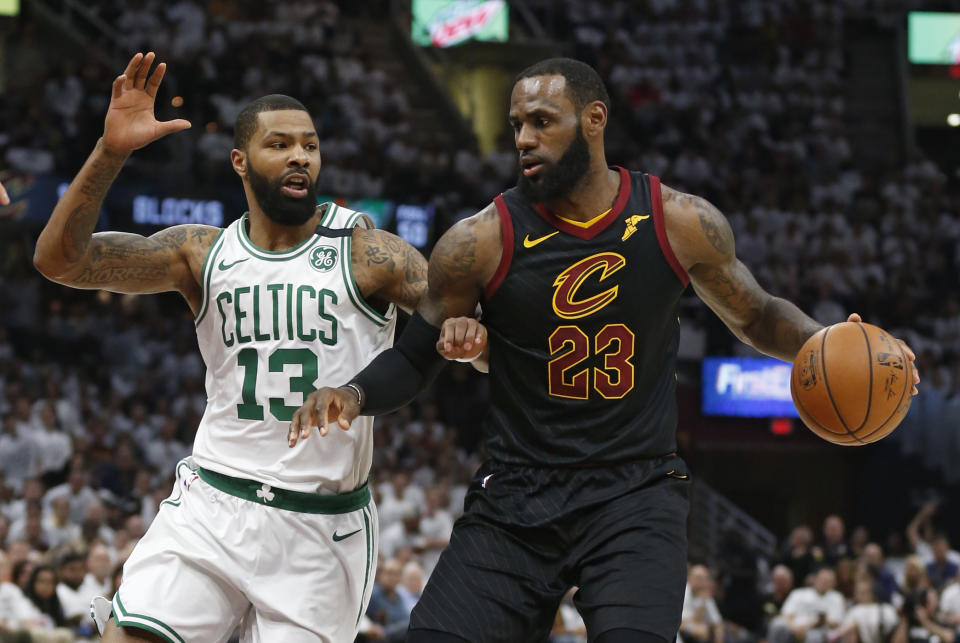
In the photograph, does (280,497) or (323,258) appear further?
(323,258)

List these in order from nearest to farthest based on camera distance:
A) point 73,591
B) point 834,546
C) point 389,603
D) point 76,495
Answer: point 73,591 < point 389,603 < point 76,495 < point 834,546

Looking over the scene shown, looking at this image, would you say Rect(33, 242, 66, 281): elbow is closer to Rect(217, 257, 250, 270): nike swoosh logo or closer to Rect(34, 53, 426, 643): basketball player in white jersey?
Rect(34, 53, 426, 643): basketball player in white jersey

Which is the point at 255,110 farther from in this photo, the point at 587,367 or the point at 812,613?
the point at 812,613

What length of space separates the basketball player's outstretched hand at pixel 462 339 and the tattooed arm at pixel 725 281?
73 centimetres

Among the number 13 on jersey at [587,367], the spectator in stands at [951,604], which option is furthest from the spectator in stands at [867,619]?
the number 13 on jersey at [587,367]

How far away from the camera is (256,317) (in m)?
4.64

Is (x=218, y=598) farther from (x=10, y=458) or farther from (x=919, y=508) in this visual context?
(x=919, y=508)

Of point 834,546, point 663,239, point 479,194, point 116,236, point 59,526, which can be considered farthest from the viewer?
point 479,194

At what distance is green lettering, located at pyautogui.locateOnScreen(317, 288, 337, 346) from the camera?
15.1 ft

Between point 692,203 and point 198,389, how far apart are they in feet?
36.6

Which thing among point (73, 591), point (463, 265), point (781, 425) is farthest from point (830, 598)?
point (463, 265)

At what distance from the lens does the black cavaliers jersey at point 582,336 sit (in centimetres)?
418

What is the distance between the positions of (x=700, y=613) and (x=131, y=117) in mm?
8451

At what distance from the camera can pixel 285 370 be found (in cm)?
458
